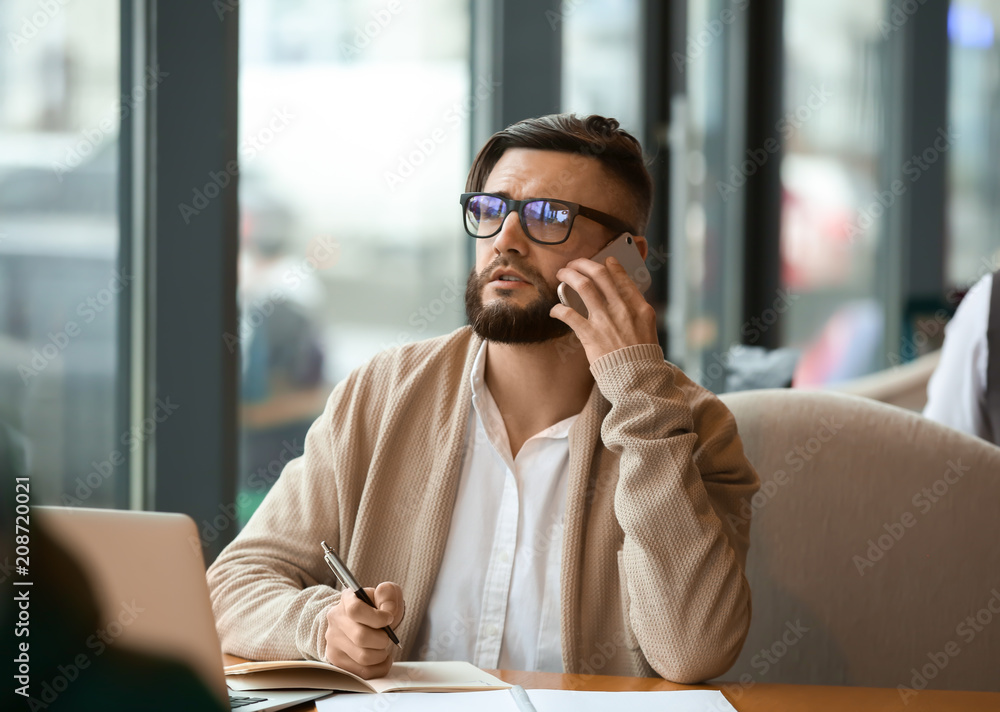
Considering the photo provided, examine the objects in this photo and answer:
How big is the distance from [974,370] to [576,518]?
4.92 feet

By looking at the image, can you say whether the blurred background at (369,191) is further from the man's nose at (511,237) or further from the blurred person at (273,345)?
the man's nose at (511,237)

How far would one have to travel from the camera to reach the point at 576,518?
4.60 ft

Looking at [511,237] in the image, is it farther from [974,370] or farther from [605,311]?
[974,370]

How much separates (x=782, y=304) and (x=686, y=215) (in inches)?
44.5

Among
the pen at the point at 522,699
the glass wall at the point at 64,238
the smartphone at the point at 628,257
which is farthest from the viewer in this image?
the glass wall at the point at 64,238

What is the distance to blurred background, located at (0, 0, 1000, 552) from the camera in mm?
1945

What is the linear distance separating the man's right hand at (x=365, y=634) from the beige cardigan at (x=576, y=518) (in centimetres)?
8

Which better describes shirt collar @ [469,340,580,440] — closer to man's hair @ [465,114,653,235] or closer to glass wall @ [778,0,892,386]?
man's hair @ [465,114,653,235]

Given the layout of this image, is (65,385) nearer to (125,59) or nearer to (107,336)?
(107,336)

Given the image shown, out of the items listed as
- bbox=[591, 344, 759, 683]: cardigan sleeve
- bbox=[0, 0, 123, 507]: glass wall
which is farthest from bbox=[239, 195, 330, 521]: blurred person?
bbox=[591, 344, 759, 683]: cardigan sleeve

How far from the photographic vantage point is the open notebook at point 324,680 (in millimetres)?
1021

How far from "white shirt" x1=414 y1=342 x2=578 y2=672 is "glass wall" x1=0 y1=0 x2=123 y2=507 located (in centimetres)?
80

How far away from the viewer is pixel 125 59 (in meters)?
1.99

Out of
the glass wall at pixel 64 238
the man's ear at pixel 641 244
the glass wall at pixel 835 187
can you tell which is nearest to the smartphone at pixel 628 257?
the man's ear at pixel 641 244
